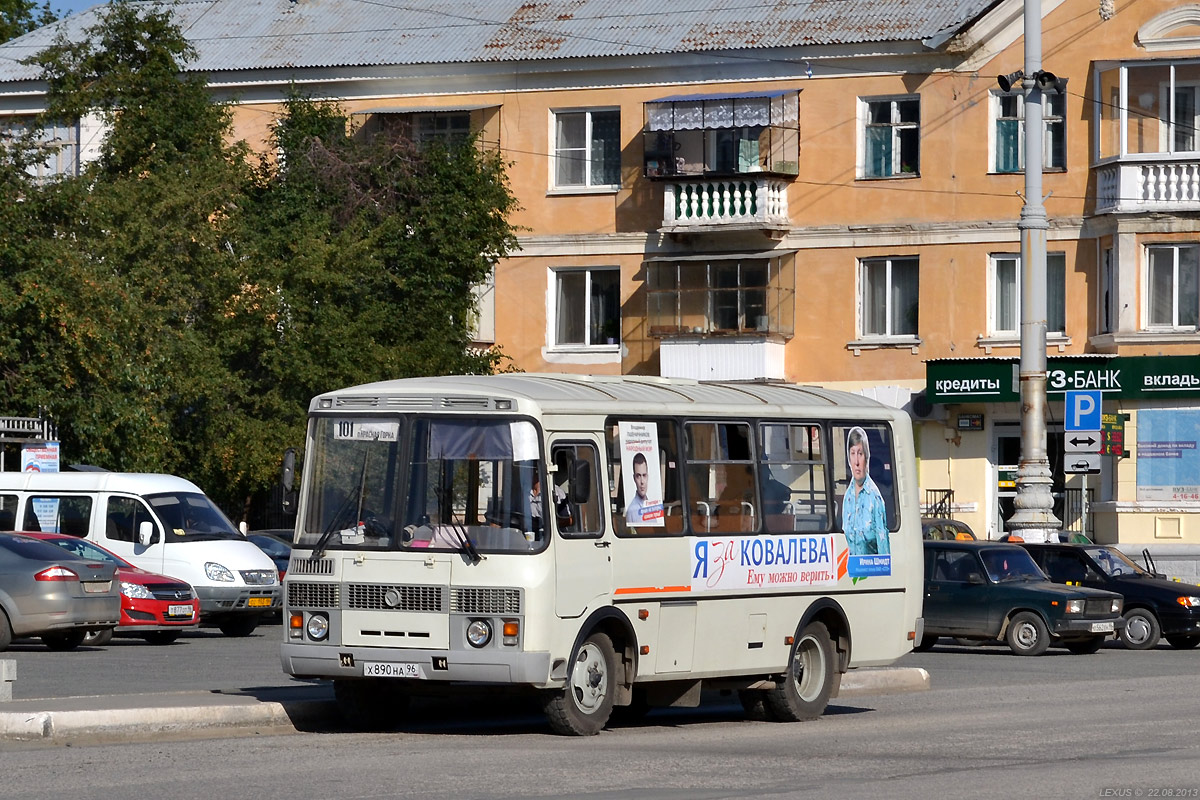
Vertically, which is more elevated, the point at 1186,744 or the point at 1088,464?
the point at 1088,464

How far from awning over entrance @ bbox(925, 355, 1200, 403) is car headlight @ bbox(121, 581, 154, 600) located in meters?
20.3

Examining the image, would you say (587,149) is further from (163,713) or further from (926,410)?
(163,713)

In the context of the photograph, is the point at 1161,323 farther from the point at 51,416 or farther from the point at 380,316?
the point at 51,416

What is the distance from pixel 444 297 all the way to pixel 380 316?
97.8 inches

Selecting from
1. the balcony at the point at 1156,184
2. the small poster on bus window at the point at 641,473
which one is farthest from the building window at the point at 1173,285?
the small poster on bus window at the point at 641,473

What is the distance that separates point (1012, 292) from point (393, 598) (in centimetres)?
2934

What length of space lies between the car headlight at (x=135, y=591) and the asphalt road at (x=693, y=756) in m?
5.55

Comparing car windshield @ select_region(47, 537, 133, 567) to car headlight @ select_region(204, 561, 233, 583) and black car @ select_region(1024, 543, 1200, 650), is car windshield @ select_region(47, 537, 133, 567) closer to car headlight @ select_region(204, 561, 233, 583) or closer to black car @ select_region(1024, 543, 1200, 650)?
car headlight @ select_region(204, 561, 233, 583)

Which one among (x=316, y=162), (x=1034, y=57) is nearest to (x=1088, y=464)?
(x=1034, y=57)

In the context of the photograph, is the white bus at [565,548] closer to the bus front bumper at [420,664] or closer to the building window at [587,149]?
the bus front bumper at [420,664]

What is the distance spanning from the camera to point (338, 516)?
14359 millimetres

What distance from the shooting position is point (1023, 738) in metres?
14.5

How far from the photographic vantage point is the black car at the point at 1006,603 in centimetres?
Answer: 2570

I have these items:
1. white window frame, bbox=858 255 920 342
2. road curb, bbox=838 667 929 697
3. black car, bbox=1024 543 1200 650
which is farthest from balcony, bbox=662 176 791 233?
road curb, bbox=838 667 929 697
